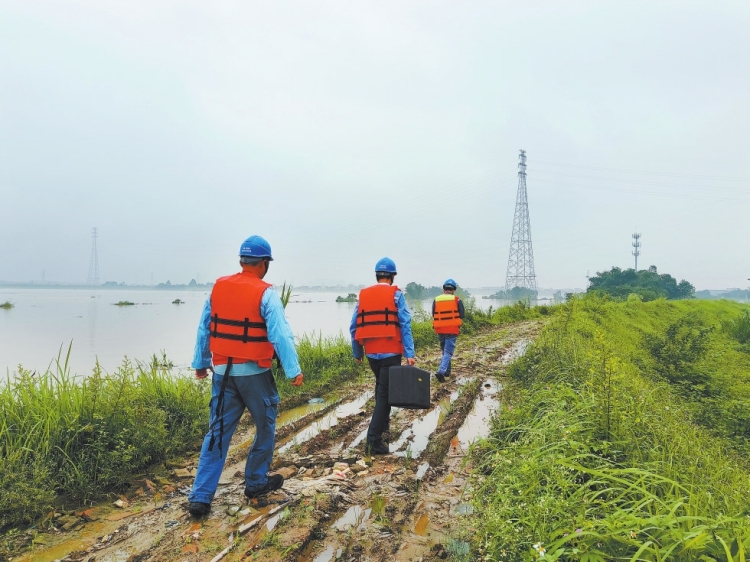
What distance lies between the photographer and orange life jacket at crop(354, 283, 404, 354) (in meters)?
5.27

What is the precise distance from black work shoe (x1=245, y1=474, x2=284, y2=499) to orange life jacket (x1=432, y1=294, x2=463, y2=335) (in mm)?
5233

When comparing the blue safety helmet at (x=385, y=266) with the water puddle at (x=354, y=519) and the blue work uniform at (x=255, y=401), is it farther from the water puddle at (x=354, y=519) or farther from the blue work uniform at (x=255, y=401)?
the water puddle at (x=354, y=519)

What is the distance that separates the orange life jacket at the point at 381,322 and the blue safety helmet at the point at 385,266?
0.24 metres

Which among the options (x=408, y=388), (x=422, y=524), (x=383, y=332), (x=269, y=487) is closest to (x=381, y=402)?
(x=408, y=388)

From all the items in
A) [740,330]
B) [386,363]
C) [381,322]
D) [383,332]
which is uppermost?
[381,322]

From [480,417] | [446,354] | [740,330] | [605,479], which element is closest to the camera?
[605,479]

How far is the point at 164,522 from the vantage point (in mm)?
3518

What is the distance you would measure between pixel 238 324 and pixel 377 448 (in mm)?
2352

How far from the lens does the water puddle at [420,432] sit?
5.13 m

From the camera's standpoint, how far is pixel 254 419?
12.3 ft

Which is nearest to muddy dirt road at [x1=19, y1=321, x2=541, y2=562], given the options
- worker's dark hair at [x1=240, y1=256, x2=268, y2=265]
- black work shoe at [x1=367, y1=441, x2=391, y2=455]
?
black work shoe at [x1=367, y1=441, x2=391, y2=455]

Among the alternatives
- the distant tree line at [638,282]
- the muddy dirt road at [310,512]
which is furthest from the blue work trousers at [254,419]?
the distant tree line at [638,282]

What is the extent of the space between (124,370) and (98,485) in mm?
1423

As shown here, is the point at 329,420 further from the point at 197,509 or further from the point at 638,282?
the point at 638,282
